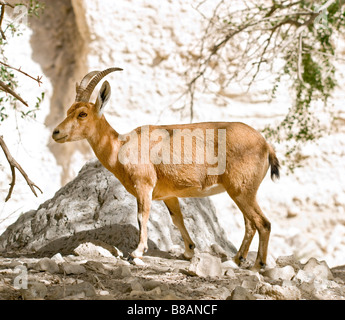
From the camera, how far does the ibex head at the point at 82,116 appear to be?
4621 millimetres

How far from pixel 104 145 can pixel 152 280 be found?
1.66 metres

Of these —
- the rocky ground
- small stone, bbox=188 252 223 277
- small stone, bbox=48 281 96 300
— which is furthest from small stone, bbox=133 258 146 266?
small stone, bbox=48 281 96 300

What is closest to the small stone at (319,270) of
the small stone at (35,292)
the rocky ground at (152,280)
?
the rocky ground at (152,280)

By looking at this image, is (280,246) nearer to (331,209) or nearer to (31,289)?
(331,209)

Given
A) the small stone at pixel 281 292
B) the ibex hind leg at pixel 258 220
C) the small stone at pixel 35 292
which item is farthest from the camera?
the ibex hind leg at pixel 258 220

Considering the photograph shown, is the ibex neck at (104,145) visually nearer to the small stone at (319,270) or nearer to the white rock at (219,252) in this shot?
the white rock at (219,252)

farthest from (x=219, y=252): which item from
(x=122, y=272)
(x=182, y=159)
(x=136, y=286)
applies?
(x=136, y=286)

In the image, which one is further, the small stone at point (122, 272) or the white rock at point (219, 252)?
the white rock at point (219, 252)

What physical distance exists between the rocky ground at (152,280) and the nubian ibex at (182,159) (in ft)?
1.26

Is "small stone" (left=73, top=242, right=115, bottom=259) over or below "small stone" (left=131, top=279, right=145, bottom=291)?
over

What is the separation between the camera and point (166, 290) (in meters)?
3.41

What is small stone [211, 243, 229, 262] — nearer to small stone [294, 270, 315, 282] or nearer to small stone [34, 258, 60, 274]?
small stone [294, 270, 315, 282]

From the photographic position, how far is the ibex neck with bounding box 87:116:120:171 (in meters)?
4.80
